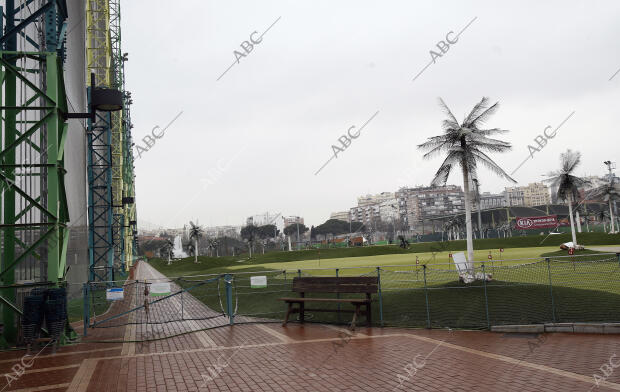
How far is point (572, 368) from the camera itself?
7.09 metres

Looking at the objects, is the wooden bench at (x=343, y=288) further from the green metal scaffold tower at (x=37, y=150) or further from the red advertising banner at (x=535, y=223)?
the red advertising banner at (x=535, y=223)

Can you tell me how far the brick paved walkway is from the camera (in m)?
6.65

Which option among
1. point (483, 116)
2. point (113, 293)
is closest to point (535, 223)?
point (483, 116)

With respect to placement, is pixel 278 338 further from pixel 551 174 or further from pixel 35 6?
pixel 551 174

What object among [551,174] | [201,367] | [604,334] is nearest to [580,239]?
[551,174]

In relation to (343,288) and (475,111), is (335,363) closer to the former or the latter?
(343,288)

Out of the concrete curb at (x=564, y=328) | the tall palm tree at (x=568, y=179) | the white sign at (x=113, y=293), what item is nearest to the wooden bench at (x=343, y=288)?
the concrete curb at (x=564, y=328)

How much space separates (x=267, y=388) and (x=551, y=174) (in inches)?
1362

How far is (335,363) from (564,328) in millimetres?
5683

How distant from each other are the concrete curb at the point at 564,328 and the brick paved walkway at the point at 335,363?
0.30 metres

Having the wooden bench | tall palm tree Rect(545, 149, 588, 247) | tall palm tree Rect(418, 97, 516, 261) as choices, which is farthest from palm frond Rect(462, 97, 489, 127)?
tall palm tree Rect(545, 149, 588, 247)

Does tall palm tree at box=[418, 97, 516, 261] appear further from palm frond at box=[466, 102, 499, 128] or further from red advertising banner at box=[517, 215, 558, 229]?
red advertising banner at box=[517, 215, 558, 229]

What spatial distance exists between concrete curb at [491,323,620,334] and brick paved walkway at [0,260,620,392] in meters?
0.30

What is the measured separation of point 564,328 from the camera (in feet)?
32.8
